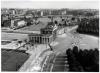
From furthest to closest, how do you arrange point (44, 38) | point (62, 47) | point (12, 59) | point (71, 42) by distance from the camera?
1. point (44, 38)
2. point (71, 42)
3. point (62, 47)
4. point (12, 59)

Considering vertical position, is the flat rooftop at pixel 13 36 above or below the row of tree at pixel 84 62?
below

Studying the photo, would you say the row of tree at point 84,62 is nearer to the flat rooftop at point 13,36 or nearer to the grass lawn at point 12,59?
the grass lawn at point 12,59

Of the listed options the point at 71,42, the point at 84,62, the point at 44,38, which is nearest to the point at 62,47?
the point at 71,42

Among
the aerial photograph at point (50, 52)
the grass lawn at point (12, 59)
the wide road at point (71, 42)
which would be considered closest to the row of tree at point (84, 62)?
the aerial photograph at point (50, 52)

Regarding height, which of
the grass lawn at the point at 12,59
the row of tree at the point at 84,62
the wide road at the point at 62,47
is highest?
the row of tree at the point at 84,62

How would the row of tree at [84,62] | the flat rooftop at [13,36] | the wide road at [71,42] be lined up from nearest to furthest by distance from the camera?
the row of tree at [84,62] < the wide road at [71,42] < the flat rooftop at [13,36]

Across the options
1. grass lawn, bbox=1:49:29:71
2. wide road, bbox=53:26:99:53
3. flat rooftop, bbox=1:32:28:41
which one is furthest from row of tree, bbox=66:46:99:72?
flat rooftop, bbox=1:32:28:41

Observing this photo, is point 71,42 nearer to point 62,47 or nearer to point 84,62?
point 62,47

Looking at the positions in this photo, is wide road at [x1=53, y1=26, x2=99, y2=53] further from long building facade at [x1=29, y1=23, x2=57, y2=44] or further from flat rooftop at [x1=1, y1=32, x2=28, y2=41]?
flat rooftop at [x1=1, y1=32, x2=28, y2=41]
